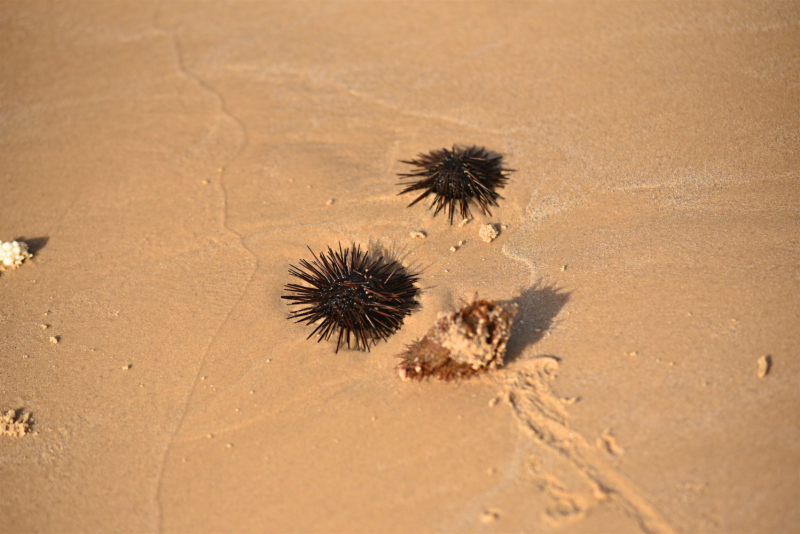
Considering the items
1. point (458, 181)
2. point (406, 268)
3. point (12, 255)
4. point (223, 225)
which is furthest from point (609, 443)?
point (12, 255)

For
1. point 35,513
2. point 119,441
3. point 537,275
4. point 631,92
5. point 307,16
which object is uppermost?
point 631,92

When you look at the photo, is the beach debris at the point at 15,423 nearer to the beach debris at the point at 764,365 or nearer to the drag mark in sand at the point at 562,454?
the drag mark in sand at the point at 562,454

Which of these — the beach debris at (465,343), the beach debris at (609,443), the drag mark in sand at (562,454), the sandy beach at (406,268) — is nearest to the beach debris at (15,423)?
the sandy beach at (406,268)

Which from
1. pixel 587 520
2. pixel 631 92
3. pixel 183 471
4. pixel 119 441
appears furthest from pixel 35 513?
pixel 631 92

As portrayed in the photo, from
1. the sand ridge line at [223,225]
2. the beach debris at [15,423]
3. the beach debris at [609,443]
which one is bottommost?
the beach debris at [15,423]

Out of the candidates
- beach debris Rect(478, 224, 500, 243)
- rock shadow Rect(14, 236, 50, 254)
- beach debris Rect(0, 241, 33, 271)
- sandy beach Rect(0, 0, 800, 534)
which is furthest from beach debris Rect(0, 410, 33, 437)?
beach debris Rect(478, 224, 500, 243)

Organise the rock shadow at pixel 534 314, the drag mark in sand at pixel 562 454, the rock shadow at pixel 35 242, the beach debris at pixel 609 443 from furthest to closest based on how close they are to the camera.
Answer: the rock shadow at pixel 35 242
the rock shadow at pixel 534 314
the beach debris at pixel 609 443
the drag mark in sand at pixel 562 454

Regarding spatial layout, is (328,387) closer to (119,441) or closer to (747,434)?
(119,441)
